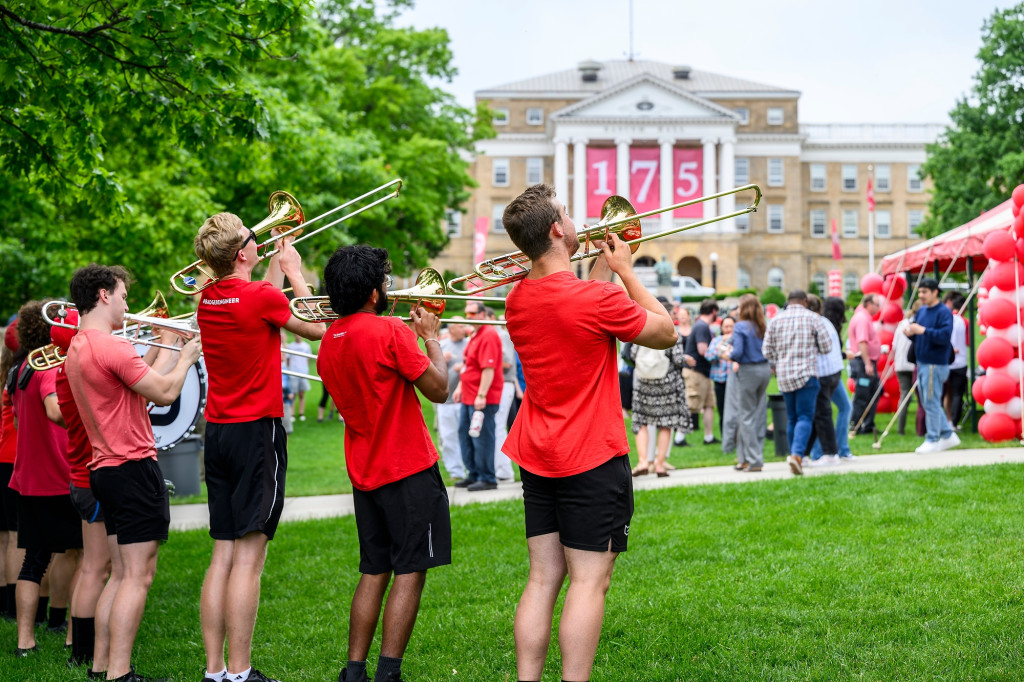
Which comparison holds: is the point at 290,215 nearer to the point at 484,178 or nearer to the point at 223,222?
the point at 223,222

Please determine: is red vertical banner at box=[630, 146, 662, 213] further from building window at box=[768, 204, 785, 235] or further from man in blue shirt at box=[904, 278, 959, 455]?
man in blue shirt at box=[904, 278, 959, 455]

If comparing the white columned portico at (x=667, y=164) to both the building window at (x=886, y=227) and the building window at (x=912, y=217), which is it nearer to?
the building window at (x=886, y=227)

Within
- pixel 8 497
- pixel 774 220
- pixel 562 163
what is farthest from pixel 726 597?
pixel 774 220

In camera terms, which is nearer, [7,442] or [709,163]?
[7,442]

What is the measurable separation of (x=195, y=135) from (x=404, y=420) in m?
4.55

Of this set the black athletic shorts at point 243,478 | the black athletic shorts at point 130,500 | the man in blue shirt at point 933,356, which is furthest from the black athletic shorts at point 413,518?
the man in blue shirt at point 933,356

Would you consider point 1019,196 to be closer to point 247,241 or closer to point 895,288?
point 895,288

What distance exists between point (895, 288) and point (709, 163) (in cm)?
5549

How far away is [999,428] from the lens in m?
11.6

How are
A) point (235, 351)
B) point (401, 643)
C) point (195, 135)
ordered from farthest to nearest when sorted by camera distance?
1. point (195, 135)
2. point (235, 351)
3. point (401, 643)

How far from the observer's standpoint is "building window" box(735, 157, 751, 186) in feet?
238

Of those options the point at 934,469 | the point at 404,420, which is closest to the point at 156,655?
the point at 404,420

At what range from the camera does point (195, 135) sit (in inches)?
316

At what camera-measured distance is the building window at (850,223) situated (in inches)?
2938
